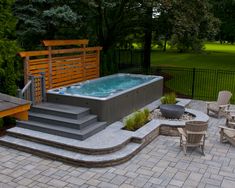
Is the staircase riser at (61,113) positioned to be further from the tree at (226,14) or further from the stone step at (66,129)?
the tree at (226,14)

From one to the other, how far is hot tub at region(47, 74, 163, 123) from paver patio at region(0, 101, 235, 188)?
1901 mm

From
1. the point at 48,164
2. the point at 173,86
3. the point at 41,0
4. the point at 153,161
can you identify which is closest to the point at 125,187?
the point at 153,161

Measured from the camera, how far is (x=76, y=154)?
7973mm

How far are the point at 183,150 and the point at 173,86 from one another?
9572 mm

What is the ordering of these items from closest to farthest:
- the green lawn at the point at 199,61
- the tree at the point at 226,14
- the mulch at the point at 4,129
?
the mulch at the point at 4,129 < the tree at the point at 226,14 < the green lawn at the point at 199,61

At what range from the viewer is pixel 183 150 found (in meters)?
8.66

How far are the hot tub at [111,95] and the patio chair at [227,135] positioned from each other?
324 centimetres

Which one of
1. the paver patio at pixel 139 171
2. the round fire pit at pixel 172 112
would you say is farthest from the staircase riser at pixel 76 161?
the round fire pit at pixel 172 112

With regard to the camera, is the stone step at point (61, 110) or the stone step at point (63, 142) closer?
the stone step at point (63, 142)

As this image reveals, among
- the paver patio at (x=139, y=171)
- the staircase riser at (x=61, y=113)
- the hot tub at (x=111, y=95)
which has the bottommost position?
the paver patio at (x=139, y=171)

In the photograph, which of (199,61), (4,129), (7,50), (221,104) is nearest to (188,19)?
(221,104)

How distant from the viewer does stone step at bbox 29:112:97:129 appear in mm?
8969

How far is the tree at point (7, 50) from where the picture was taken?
32.1ft

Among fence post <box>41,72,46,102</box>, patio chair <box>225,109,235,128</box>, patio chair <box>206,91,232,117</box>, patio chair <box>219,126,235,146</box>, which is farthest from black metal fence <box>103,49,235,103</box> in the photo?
fence post <box>41,72,46,102</box>
